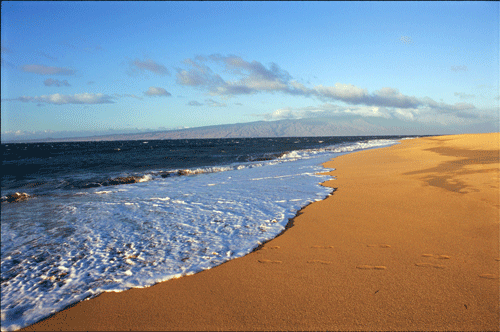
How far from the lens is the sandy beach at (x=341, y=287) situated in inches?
102

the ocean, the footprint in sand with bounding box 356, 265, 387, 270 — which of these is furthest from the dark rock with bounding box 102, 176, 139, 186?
the footprint in sand with bounding box 356, 265, 387, 270

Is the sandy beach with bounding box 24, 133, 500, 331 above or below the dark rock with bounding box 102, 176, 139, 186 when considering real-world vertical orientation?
below

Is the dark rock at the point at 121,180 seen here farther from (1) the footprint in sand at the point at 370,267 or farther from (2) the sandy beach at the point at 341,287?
(1) the footprint in sand at the point at 370,267

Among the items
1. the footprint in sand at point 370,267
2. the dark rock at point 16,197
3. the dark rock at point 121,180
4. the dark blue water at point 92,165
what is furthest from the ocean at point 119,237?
the dark blue water at point 92,165

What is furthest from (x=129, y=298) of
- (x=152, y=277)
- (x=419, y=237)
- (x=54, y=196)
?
(x=54, y=196)

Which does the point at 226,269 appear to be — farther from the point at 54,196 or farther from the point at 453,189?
the point at 54,196

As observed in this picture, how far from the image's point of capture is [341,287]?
10.1ft

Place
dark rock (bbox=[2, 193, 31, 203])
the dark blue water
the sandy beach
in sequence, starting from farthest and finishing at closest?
1. the dark blue water
2. dark rock (bbox=[2, 193, 31, 203])
3. the sandy beach

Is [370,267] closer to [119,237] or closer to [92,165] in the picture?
[119,237]

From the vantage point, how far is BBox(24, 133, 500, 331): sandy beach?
2.59 m

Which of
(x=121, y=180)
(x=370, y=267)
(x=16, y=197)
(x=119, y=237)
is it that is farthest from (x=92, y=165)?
(x=370, y=267)

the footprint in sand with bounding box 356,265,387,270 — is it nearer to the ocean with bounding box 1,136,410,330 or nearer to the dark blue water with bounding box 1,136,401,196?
the ocean with bounding box 1,136,410,330

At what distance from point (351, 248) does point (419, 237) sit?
128 cm

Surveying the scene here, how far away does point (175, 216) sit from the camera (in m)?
6.51
